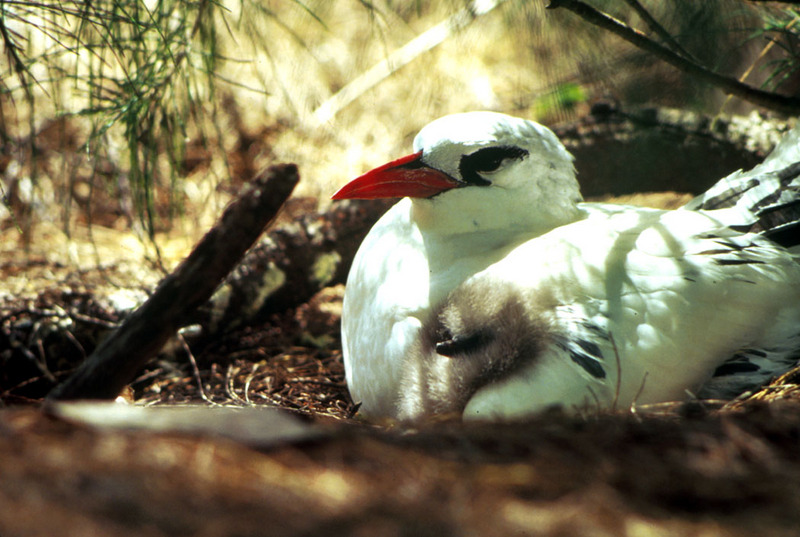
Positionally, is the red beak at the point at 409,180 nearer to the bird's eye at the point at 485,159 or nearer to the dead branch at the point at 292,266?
the bird's eye at the point at 485,159

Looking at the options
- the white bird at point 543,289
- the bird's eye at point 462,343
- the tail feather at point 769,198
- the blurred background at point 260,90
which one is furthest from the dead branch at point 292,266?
the tail feather at point 769,198

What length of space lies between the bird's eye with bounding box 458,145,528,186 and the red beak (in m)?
0.06

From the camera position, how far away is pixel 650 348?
1.91 m

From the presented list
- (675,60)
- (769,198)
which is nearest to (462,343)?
(769,198)

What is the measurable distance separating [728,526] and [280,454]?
2.35 feet

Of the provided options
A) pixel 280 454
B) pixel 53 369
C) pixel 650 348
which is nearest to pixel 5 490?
pixel 280 454

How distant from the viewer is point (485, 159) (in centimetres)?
243

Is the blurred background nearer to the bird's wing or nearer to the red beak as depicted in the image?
the red beak

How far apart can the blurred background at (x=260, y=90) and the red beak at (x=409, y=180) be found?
A: 66 cm

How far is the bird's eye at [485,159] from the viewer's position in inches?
95.4

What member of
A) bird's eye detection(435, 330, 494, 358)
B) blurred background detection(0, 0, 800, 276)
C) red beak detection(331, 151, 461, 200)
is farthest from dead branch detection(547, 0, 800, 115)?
bird's eye detection(435, 330, 494, 358)

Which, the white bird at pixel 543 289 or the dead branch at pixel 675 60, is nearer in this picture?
the white bird at pixel 543 289

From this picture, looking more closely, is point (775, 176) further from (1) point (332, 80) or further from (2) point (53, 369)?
(1) point (332, 80)

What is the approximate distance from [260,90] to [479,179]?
2653 mm
